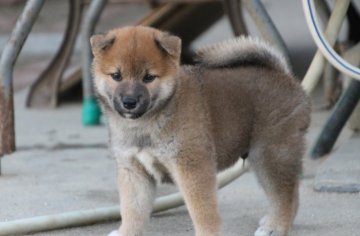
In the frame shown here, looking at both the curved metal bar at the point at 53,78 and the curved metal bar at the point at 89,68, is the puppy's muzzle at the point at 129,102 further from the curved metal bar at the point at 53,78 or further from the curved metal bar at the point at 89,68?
the curved metal bar at the point at 53,78

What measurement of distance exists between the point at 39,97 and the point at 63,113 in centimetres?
30

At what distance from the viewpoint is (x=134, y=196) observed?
473 centimetres

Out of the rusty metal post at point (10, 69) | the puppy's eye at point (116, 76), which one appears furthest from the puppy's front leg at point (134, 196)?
the rusty metal post at point (10, 69)

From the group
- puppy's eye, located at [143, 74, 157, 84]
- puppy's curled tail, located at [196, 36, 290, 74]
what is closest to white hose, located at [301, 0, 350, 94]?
puppy's curled tail, located at [196, 36, 290, 74]

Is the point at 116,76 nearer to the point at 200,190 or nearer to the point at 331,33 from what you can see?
the point at 200,190

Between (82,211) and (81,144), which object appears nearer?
(82,211)

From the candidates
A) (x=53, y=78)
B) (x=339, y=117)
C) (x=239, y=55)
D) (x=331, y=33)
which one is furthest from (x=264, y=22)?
(x=53, y=78)

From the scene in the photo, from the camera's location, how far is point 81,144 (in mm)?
7055

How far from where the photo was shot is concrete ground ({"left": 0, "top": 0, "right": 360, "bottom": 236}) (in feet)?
16.7

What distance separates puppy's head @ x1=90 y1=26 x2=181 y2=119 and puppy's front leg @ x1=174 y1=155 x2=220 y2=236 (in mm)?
289

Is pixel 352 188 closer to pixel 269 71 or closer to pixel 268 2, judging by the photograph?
pixel 269 71

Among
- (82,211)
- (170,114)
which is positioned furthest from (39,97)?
(170,114)

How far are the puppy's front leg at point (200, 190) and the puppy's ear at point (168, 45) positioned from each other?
457mm

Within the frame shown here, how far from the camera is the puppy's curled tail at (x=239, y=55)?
16.2 feet
